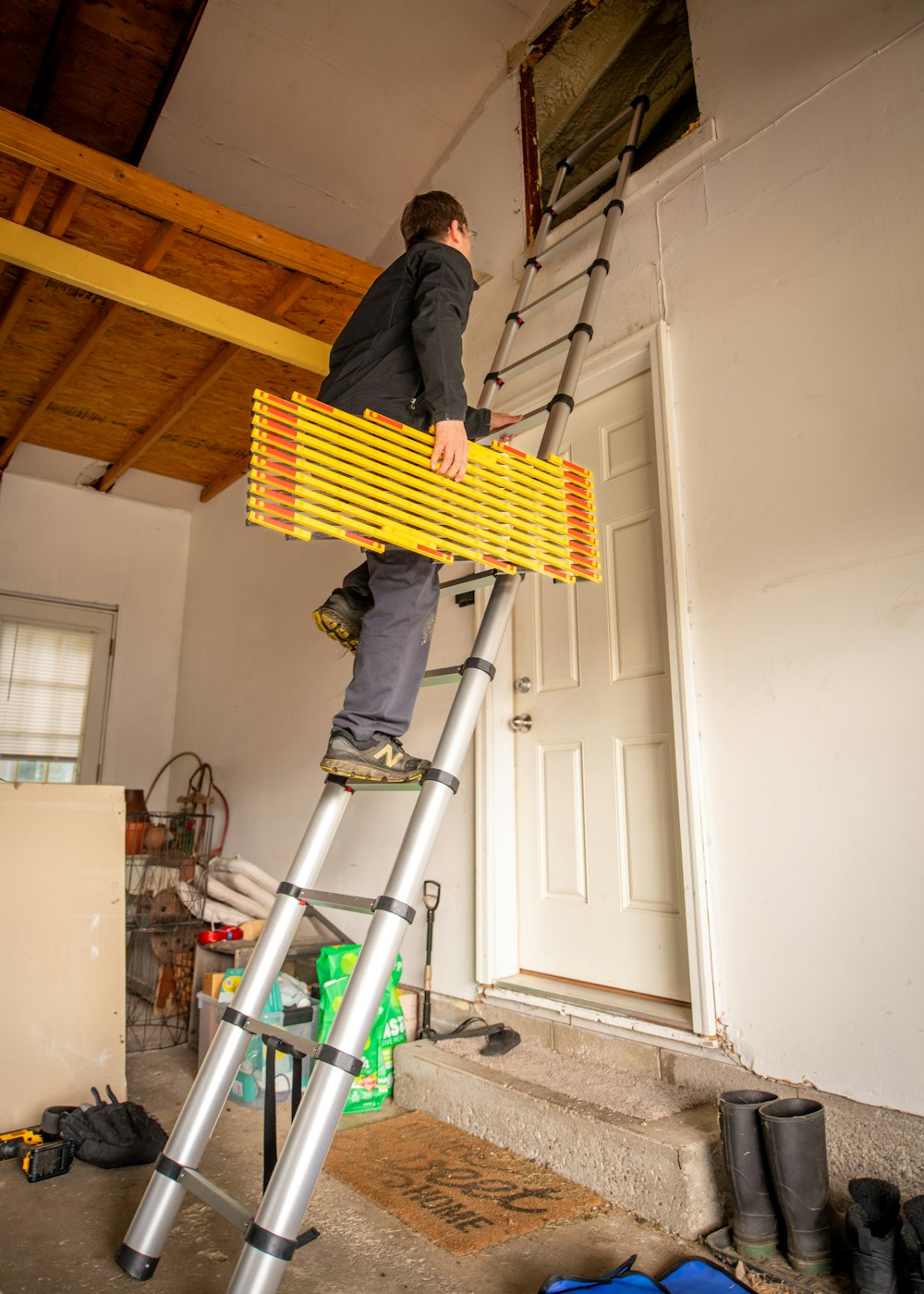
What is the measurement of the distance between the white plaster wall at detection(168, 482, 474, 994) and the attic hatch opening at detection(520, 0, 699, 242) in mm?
1755

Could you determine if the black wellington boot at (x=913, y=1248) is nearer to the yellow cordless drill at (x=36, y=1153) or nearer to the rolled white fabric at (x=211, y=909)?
the yellow cordless drill at (x=36, y=1153)

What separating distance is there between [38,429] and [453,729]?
15.9 ft

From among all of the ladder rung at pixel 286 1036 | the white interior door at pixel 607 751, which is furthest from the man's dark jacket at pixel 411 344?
the ladder rung at pixel 286 1036

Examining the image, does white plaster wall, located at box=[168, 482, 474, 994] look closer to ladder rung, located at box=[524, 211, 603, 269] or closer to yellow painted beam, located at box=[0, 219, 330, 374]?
yellow painted beam, located at box=[0, 219, 330, 374]

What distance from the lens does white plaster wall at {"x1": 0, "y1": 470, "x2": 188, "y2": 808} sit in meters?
5.48

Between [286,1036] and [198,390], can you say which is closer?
[286,1036]

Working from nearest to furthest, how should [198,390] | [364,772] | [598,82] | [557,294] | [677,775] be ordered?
[364,772] → [677,775] → [557,294] → [598,82] → [198,390]

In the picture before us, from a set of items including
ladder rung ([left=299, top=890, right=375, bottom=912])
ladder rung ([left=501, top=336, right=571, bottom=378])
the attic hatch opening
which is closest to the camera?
ladder rung ([left=299, top=890, right=375, bottom=912])

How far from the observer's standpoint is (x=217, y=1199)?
134cm

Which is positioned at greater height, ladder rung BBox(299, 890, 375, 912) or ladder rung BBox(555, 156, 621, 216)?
ladder rung BBox(555, 156, 621, 216)

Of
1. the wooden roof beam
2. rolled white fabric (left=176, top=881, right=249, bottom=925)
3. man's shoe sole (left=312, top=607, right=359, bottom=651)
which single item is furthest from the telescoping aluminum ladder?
rolled white fabric (left=176, top=881, right=249, bottom=925)

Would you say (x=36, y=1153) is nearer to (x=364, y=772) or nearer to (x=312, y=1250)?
(x=312, y=1250)

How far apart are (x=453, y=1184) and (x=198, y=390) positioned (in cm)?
405

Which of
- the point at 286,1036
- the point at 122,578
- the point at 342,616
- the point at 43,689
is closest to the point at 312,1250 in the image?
the point at 286,1036
